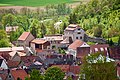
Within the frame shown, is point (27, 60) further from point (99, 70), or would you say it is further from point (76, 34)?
point (99, 70)

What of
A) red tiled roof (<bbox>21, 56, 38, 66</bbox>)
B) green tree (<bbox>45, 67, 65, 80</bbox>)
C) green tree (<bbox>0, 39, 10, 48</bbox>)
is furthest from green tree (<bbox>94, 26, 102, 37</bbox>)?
green tree (<bbox>45, 67, 65, 80</bbox>)

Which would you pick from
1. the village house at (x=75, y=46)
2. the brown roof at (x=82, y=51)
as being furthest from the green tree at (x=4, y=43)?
the brown roof at (x=82, y=51)

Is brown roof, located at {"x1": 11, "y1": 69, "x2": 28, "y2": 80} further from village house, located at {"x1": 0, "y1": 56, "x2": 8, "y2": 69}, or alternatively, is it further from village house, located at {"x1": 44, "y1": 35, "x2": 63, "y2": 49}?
village house, located at {"x1": 44, "y1": 35, "x2": 63, "y2": 49}

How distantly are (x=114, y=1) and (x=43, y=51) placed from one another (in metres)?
27.0

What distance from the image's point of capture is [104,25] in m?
72.9

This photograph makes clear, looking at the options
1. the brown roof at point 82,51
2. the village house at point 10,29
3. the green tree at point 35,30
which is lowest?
the village house at point 10,29

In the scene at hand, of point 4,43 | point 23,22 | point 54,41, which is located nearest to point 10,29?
point 23,22

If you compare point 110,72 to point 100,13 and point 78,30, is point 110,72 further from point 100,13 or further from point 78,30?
point 100,13

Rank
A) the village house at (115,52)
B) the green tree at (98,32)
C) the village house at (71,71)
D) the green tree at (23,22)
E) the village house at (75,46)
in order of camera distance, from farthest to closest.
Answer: the green tree at (23,22) → the green tree at (98,32) → the village house at (75,46) → the village house at (115,52) → the village house at (71,71)

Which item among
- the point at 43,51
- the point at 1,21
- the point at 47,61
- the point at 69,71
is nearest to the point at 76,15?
the point at 1,21

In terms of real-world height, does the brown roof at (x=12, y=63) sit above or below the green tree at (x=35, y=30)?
above

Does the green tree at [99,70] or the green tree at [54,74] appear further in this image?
the green tree at [54,74]

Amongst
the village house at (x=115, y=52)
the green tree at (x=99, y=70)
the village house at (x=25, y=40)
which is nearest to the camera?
the green tree at (x=99, y=70)

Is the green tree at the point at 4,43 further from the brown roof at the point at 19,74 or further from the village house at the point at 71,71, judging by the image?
the brown roof at the point at 19,74
